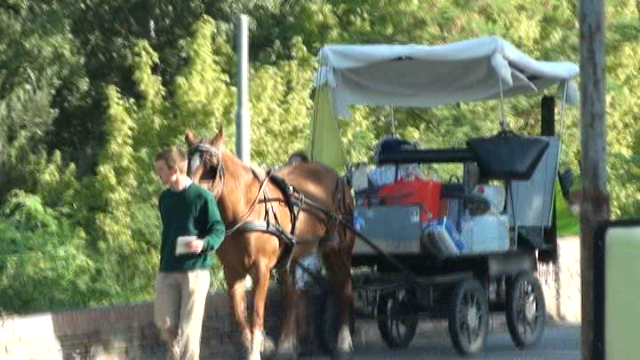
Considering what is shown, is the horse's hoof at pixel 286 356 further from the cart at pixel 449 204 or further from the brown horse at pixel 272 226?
the cart at pixel 449 204

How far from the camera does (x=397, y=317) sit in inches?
605

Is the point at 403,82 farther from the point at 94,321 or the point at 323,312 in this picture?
the point at 94,321

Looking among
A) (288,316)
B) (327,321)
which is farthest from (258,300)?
(327,321)

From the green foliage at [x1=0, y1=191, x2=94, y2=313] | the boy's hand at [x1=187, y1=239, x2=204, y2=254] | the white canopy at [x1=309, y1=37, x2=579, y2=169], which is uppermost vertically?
the white canopy at [x1=309, y1=37, x2=579, y2=169]

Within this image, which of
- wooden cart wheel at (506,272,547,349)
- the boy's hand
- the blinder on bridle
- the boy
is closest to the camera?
the boy's hand

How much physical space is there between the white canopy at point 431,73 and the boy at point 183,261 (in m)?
4.95

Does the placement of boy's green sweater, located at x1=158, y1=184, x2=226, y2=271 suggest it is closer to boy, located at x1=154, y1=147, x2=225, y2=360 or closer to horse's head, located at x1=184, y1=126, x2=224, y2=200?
boy, located at x1=154, y1=147, x2=225, y2=360

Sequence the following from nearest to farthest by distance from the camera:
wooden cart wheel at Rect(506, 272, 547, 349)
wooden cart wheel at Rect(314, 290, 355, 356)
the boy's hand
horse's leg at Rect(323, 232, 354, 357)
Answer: the boy's hand, horse's leg at Rect(323, 232, 354, 357), wooden cart wheel at Rect(314, 290, 355, 356), wooden cart wheel at Rect(506, 272, 547, 349)

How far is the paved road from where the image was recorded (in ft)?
49.6

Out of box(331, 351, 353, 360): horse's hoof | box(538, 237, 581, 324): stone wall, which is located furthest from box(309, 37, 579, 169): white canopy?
box(538, 237, 581, 324): stone wall

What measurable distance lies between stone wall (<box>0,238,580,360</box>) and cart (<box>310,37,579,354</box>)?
3.59ft

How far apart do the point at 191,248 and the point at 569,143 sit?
17710 mm

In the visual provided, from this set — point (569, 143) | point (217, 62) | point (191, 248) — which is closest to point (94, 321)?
point (191, 248)

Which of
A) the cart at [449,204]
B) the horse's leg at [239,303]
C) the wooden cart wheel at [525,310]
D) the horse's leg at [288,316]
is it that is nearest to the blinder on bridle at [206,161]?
the horse's leg at [239,303]
